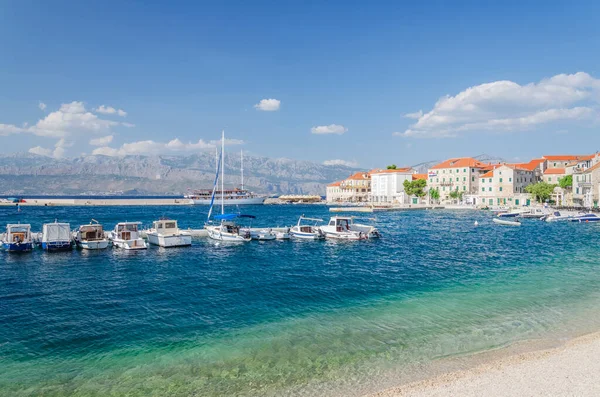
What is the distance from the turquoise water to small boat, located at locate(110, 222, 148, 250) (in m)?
3.43

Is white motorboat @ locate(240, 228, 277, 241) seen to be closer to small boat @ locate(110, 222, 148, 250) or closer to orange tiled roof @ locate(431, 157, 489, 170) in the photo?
small boat @ locate(110, 222, 148, 250)

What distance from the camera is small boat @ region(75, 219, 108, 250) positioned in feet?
134

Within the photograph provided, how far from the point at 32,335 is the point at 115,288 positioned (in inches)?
343

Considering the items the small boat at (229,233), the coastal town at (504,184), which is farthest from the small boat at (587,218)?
the small boat at (229,233)

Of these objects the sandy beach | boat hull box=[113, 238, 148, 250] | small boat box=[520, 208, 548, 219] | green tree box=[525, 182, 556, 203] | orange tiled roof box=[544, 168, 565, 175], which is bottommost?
Answer: the sandy beach

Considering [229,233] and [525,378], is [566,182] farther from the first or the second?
[525,378]

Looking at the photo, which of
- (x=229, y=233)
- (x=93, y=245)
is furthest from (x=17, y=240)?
(x=229, y=233)

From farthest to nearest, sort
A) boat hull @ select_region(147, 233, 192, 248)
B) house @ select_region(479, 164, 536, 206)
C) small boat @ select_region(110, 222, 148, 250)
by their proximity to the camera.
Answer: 1. house @ select_region(479, 164, 536, 206)
2. boat hull @ select_region(147, 233, 192, 248)
3. small boat @ select_region(110, 222, 148, 250)

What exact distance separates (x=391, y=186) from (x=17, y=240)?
148143 millimetres

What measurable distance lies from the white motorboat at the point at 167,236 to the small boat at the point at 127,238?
1.74 m

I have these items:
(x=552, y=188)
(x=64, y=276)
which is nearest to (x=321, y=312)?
(x=64, y=276)

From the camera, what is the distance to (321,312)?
808 inches

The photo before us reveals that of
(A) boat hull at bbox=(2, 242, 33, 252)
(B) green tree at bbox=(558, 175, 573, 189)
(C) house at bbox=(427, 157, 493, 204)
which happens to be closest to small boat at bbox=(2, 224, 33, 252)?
(A) boat hull at bbox=(2, 242, 33, 252)

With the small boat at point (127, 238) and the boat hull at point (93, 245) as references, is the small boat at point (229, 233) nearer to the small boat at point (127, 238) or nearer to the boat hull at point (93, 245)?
the small boat at point (127, 238)
